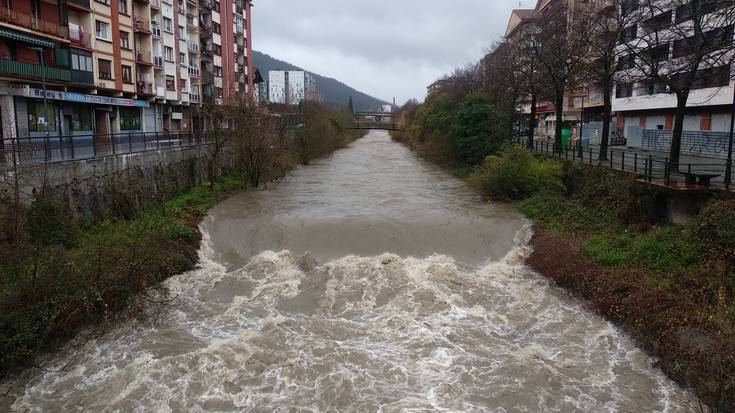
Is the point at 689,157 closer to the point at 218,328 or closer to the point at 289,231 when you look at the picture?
the point at 289,231

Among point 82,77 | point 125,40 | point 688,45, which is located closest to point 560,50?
point 688,45

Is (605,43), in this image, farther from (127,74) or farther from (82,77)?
(127,74)

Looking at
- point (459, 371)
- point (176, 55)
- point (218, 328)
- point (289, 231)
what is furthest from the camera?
point (176, 55)

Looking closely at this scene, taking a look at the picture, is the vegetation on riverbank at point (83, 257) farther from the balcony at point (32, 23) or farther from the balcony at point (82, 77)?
the balcony at point (82, 77)

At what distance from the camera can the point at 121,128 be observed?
1730 inches

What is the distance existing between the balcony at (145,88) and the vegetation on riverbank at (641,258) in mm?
32520

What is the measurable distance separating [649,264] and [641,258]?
1.29 ft

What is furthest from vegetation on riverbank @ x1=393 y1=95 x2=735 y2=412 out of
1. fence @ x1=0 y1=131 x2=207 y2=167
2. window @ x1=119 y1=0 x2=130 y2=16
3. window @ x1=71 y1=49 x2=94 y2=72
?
window @ x1=119 y1=0 x2=130 y2=16

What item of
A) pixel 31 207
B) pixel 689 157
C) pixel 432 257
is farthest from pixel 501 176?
pixel 31 207

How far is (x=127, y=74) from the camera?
43188 mm

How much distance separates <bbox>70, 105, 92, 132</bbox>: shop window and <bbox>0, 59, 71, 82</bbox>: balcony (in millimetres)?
3811

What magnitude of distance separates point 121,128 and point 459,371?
41050 mm

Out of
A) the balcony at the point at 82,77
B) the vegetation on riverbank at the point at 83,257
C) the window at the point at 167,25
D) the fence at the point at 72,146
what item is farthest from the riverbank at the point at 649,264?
the window at the point at 167,25

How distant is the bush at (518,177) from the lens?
76.5ft
